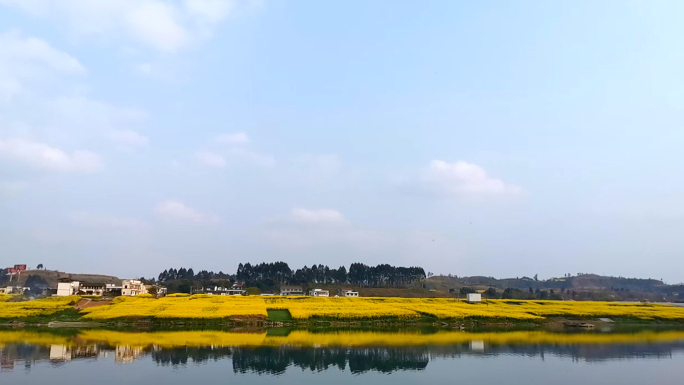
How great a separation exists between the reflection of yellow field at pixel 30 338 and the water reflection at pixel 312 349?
6 centimetres

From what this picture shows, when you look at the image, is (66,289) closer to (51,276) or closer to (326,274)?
(326,274)

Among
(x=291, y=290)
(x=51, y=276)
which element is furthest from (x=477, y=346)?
(x=51, y=276)

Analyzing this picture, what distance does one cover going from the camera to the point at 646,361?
28.9m

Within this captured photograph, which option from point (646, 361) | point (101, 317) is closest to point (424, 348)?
point (646, 361)

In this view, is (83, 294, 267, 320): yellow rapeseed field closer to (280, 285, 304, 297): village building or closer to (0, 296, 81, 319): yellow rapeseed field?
(0, 296, 81, 319): yellow rapeseed field

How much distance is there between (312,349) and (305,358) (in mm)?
2452

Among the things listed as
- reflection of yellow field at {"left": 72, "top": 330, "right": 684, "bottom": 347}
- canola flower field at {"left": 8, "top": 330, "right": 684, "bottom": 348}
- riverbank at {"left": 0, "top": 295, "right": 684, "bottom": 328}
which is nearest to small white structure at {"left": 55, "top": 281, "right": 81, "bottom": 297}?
riverbank at {"left": 0, "top": 295, "right": 684, "bottom": 328}

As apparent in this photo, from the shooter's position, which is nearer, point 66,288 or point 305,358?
point 305,358

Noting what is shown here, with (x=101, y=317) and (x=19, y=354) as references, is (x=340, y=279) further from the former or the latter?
(x=19, y=354)

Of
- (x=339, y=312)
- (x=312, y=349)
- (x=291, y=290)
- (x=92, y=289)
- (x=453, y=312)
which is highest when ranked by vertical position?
(x=92, y=289)

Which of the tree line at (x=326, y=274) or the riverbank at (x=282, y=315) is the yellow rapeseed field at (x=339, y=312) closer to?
the riverbank at (x=282, y=315)

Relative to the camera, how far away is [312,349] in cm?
2992

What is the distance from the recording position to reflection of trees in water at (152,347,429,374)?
25625mm

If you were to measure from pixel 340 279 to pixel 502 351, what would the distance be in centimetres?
8858
